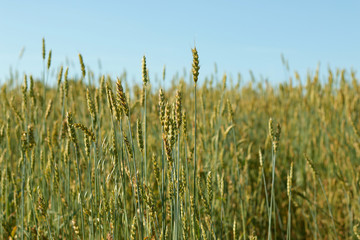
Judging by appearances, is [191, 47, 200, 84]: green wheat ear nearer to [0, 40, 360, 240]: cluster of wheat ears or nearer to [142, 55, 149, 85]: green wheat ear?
[0, 40, 360, 240]: cluster of wheat ears

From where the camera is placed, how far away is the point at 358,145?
5.92 ft

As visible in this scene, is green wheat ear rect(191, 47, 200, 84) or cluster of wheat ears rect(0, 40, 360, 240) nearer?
green wheat ear rect(191, 47, 200, 84)

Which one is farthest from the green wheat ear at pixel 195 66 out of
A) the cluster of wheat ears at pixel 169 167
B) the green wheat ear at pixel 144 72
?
the green wheat ear at pixel 144 72

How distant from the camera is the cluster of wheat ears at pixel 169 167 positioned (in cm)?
89

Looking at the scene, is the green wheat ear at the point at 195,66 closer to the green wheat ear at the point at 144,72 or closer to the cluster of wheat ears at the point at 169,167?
the cluster of wheat ears at the point at 169,167

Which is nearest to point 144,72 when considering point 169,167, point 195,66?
point 195,66

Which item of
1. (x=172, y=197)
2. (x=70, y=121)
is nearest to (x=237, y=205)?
(x=172, y=197)

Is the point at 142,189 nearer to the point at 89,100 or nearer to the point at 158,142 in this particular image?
the point at 89,100

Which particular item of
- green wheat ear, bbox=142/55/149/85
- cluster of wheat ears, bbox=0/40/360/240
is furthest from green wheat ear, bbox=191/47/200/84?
green wheat ear, bbox=142/55/149/85

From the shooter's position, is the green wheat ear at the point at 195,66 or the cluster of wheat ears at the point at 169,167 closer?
the green wheat ear at the point at 195,66

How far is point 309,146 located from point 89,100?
6.48ft

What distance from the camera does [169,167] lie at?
88 cm

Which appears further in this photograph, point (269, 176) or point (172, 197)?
point (269, 176)

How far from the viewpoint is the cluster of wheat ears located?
0.89 metres
